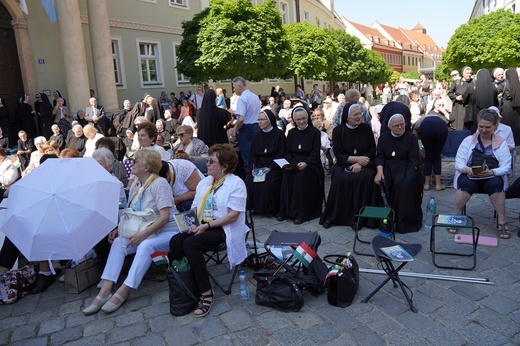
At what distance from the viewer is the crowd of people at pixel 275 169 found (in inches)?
162

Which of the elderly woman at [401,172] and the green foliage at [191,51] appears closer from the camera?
the elderly woman at [401,172]

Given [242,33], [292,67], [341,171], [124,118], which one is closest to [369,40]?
[292,67]

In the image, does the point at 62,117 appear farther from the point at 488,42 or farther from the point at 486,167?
the point at 488,42

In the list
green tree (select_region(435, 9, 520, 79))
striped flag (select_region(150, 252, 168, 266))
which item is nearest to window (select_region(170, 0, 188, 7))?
green tree (select_region(435, 9, 520, 79))

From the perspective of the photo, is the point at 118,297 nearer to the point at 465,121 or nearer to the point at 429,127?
the point at 429,127

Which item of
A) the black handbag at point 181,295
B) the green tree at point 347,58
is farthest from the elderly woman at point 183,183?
the green tree at point 347,58

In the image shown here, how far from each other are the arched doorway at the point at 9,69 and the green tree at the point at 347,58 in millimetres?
27879

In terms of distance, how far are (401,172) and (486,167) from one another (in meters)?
1.05

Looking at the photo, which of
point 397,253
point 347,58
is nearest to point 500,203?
point 397,253

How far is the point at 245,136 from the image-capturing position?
314 inches

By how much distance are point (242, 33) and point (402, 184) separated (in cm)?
1331

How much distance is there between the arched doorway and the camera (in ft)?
48.7

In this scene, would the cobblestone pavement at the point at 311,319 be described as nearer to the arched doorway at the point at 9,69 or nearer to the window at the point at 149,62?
the arched doorway at the point at 9,69

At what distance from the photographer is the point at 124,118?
506 inches
